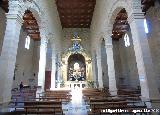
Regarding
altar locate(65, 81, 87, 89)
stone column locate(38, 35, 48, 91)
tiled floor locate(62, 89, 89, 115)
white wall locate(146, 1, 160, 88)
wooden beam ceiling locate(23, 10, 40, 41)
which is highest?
wooden beam ceiling locate(23, 10, 40, 41)

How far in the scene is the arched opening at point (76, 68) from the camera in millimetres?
29047

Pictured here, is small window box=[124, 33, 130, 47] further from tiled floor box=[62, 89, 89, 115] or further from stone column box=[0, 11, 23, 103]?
stone column box=[0, 11, 23, 103]

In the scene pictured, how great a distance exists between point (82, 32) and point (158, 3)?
15.6 m

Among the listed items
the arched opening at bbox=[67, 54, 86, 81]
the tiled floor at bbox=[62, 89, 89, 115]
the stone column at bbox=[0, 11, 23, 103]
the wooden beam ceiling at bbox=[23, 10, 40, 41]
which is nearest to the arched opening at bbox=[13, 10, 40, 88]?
the wooden beam ceiling at bbox=[23, 10, 40, 41]

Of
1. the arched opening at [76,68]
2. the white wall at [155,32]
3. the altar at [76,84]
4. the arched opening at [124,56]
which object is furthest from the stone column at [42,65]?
the arched opening at [76,68]

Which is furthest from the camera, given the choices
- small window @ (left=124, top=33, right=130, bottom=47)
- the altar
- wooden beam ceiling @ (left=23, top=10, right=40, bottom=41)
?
the altar

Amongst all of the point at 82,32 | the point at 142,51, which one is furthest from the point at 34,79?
the point at 142,51

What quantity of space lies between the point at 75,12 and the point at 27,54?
9515 mm

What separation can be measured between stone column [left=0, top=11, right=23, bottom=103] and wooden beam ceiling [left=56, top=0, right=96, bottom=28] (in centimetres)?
1367

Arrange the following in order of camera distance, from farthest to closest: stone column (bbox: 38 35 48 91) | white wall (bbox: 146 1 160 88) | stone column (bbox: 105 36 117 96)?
white wall (bbox: 146 1 160 88), stone column (bbox: 105 36 117 96), stone column (bbox: 38 35 48 91)

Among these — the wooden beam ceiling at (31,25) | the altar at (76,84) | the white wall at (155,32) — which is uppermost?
the wooden beam ceiling at (31,25)

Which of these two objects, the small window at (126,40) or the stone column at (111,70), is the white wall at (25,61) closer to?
the stone column at (111,70)

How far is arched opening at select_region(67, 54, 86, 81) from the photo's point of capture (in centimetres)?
2905

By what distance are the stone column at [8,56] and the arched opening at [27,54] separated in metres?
10.8
